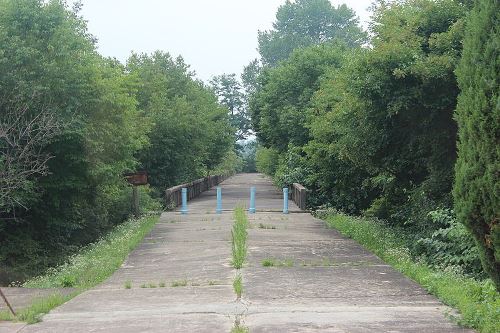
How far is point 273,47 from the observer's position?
91500 mm

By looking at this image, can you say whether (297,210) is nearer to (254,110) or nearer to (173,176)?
(173,176)

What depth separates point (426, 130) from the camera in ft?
42.3

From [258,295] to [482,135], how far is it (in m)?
3.67

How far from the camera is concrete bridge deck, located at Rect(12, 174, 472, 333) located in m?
6.43

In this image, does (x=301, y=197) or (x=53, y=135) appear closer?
(x=53, y=135)

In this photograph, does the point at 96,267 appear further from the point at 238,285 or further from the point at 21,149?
the point at 21,149

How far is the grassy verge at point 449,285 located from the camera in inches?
245

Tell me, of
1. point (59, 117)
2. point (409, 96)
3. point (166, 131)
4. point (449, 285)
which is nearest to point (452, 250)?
point (449, 285)

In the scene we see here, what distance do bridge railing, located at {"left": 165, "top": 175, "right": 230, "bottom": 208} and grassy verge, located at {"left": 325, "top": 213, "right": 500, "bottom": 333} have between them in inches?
405

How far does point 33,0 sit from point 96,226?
27.0 feet

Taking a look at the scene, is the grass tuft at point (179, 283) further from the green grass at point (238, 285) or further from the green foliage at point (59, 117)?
the green foliage at point (59, 117)

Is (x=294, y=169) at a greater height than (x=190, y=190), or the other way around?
(x=294, y=169)

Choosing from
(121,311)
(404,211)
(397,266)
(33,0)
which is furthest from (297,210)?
(121,311)

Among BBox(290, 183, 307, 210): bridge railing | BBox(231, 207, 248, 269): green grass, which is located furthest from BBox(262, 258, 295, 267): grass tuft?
BBox(290, 183, 307, 210): bridge railing
